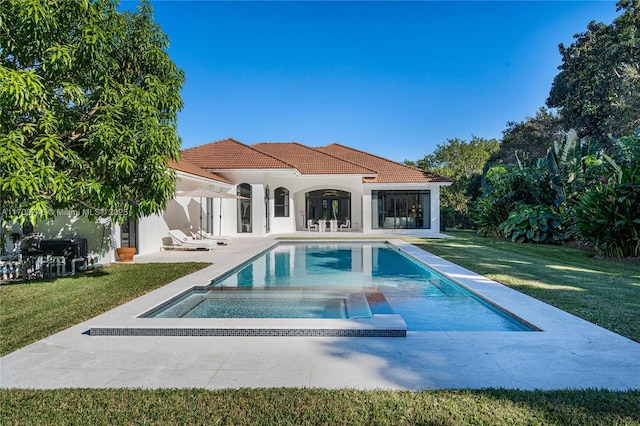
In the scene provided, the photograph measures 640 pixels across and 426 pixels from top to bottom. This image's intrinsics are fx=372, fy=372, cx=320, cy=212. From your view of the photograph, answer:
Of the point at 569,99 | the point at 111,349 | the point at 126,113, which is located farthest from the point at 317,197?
the point at 111,349

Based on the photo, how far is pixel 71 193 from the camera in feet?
24.3

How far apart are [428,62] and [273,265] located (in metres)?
21.0

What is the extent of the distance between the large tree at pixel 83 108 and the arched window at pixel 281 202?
18.5m

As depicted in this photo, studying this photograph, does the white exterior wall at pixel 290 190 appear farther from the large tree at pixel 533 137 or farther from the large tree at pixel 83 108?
the large tree at pixel 533 137

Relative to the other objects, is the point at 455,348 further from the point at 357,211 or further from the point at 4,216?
the point at 357,211

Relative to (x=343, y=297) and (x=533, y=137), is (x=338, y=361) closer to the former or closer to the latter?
(x=343, y=297)

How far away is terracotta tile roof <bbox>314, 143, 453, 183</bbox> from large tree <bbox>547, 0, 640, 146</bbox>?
11.0m

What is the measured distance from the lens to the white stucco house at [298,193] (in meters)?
22.2

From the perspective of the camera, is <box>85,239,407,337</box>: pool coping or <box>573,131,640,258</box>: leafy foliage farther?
<box>573,131,640,258</box>: leafy foliage

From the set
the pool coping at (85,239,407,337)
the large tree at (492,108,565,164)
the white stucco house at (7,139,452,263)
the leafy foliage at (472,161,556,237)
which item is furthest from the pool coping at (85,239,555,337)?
the large tree at (492,108,565,164)

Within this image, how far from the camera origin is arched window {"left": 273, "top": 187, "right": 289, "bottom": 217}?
27.8 meters

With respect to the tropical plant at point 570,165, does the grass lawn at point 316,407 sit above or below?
below

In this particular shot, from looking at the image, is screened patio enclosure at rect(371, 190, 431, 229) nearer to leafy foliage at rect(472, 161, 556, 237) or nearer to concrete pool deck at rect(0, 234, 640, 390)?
leafy foliage at rect(472, 161, 556, 237)

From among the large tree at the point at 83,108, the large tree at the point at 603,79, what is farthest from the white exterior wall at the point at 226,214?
the large tree at the point at 603,79
